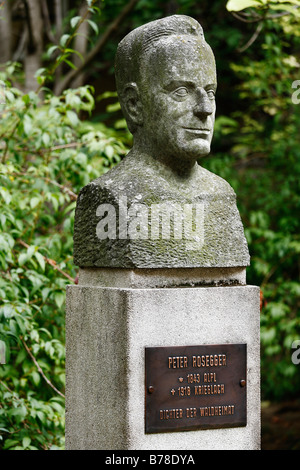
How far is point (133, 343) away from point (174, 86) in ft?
4.21

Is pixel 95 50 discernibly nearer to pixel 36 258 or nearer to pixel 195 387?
pixel 36 258

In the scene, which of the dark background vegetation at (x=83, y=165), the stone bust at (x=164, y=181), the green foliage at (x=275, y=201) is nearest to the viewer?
the stone bust at (x=164, y=181)

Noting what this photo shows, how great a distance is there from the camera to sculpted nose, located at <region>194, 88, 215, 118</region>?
345cm

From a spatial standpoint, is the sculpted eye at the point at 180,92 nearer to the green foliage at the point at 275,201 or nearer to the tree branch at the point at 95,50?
the green foliage at the point at 275,201

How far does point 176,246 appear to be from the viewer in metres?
3.42

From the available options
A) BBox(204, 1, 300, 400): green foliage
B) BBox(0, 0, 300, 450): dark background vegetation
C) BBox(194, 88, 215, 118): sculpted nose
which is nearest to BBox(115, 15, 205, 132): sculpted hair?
BBox(194, 88, 215, 118): sculpted nose

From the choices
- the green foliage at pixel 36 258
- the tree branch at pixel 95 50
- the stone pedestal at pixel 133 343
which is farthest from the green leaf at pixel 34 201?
the tree branch at pixel 95 50

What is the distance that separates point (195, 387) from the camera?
342cm

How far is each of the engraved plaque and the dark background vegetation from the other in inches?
40.8

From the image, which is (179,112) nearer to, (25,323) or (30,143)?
(25,323)

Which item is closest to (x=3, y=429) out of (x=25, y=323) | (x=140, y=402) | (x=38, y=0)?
(x=25, y=323)

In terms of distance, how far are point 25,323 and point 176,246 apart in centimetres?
124

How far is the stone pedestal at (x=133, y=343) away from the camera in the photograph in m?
3.25

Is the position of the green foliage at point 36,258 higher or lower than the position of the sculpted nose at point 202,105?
lower
